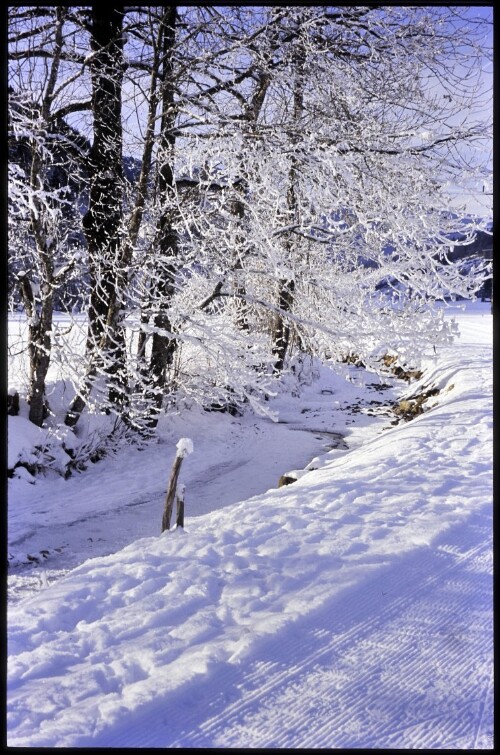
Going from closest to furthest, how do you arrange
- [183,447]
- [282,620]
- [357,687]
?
[357,687], [282,620], [183,447]

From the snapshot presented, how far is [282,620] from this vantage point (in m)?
2.98

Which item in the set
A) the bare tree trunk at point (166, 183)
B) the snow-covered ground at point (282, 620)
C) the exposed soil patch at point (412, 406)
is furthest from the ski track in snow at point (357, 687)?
the exposed soil patch at point (412, 406)

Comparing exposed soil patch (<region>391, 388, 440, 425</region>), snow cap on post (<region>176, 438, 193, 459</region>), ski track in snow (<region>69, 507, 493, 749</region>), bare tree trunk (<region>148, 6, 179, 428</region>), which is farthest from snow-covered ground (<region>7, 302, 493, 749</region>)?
exposed soil patch (<region>391, 388, 440, 425</region>)

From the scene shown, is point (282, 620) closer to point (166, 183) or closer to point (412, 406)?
point (166, 183)

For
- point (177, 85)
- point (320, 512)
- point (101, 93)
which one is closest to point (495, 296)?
point (320, 512)

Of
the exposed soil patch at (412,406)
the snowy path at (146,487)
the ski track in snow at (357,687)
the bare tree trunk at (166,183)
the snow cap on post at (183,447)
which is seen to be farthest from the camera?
the exposed soil patch at (412,406)

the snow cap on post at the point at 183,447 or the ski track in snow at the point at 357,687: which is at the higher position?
the snow cap on post at the point at 183,447

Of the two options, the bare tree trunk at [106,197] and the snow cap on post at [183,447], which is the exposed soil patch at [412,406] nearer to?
the bare tree trunk at [106,197]

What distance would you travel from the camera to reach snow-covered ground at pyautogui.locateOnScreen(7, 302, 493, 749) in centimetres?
221

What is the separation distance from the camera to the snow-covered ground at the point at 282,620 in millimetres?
2213

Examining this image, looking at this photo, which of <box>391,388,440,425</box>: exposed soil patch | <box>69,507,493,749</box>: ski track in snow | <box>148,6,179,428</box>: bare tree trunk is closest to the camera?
<box>69,507,493,749</box>: ski track in snow

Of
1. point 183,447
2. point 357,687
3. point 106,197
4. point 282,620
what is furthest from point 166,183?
point 357,687

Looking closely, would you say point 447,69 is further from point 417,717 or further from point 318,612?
point 417,717

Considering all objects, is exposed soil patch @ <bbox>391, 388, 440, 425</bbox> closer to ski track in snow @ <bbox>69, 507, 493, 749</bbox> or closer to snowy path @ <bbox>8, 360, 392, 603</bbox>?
snowy path @ <bbox>8, 360, 392, 603</bbox>
